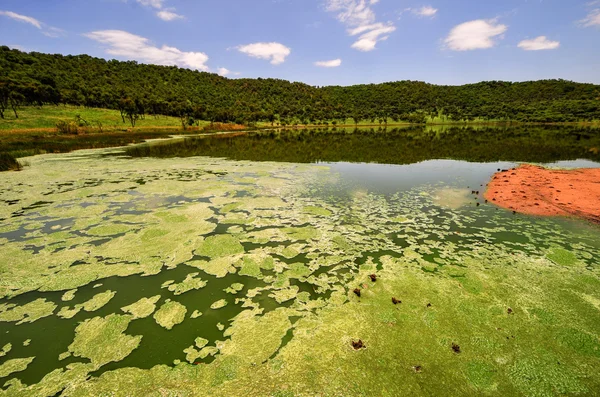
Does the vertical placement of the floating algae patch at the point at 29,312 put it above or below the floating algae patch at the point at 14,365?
below

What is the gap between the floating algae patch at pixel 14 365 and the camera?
5648mm

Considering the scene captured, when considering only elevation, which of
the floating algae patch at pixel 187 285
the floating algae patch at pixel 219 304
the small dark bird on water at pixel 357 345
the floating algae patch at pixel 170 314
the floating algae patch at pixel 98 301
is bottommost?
the floating algae patch at pixel 98 301

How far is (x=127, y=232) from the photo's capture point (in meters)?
12.8

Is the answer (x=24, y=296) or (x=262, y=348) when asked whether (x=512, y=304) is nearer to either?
(x=262, y=348)

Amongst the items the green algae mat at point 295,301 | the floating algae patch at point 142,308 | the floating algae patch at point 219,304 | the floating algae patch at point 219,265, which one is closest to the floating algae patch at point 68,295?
the green algae mat at point 295,301

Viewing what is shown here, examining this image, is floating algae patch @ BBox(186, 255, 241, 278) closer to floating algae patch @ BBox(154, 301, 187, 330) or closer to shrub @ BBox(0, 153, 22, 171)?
floating algae patch @ BBox(154, 301, 187, 330)

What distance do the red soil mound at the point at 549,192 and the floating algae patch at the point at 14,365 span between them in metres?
21.7

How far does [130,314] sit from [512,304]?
36.6ft

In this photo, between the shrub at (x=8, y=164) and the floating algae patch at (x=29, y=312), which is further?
the shrub at (x=8, y=164)

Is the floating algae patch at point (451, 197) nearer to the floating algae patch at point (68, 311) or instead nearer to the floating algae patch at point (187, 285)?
the floating algae patch at point (187, 285)

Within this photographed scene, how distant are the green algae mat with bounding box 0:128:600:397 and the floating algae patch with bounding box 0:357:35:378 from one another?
0.04 m

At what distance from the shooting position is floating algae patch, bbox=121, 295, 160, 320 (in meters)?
7.50

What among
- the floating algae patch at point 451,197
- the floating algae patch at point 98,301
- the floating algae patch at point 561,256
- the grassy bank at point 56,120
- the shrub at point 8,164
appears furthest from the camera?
the grassy bank at point 56,120

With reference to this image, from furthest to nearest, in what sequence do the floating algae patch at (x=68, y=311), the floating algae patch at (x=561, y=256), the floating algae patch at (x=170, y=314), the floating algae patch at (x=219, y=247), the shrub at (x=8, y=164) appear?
the shrub at (x=8, y=164)
the floating algae patch at (x=219, y=247)
the floating algae patch at (x=561, y=256)
the floating algae patch at (x=68, y=311)
the floating algae patch at (x=170, y=314)
